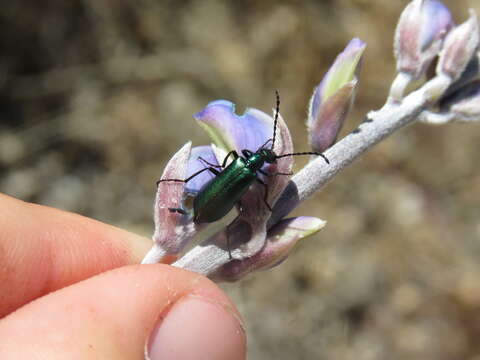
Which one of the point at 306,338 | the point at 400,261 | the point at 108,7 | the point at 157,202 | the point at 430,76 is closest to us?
the point at 157,202

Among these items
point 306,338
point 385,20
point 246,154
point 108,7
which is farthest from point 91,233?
point 385,20

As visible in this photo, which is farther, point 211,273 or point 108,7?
point 108,7

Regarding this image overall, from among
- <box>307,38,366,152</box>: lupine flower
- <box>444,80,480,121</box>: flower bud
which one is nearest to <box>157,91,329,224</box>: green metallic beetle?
<box>307,38,366,152</box>: lupine flower

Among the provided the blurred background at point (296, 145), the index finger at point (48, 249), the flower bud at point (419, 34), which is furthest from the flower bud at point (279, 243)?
the blurred background at point (296, 145)

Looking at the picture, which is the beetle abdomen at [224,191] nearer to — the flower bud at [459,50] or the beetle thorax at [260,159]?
the beetle thorax at [260,159]

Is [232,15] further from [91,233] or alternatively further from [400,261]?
[91,233]

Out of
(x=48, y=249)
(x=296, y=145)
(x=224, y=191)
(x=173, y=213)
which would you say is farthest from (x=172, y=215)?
(x=296, y=145)
